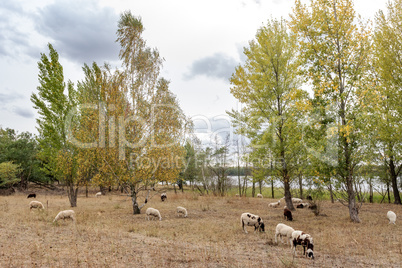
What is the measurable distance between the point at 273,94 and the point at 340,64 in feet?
16.8

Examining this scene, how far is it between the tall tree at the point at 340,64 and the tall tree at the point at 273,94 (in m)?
2.77

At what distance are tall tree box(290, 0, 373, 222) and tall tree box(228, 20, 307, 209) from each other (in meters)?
2.77

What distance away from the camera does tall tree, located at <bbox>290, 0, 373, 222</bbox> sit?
14227 mm

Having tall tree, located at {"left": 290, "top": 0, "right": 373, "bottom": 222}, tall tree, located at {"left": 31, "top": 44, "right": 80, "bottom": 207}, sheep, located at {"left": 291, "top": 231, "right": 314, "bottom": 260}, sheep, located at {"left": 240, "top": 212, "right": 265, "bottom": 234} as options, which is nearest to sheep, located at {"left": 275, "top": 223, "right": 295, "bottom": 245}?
sheep, located at {"left": 291, "top": 231, "right": 314, "bottom": 260}

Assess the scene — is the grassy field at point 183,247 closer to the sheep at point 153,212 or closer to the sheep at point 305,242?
the sheep at point 305,242

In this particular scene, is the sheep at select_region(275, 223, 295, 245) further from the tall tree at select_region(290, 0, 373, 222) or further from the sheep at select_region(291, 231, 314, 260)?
the tall tree at select_region(290, 0, 373, 222)

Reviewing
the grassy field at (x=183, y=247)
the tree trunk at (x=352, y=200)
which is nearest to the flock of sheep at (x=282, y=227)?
the grassy field at (x=183, y=247)

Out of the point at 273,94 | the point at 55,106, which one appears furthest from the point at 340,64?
the point at 55,106

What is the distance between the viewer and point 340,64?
14.9 meters

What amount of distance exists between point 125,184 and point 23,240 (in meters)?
8.84

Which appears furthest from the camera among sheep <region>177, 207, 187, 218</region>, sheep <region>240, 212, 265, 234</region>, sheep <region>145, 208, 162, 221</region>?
sheep <region>177, 207, 187, 218</region>

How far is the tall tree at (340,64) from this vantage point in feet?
46.7

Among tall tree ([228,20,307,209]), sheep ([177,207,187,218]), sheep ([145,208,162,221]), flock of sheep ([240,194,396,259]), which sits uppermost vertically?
tall tree ([228,20,307,209])

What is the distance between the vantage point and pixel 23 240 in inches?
359
